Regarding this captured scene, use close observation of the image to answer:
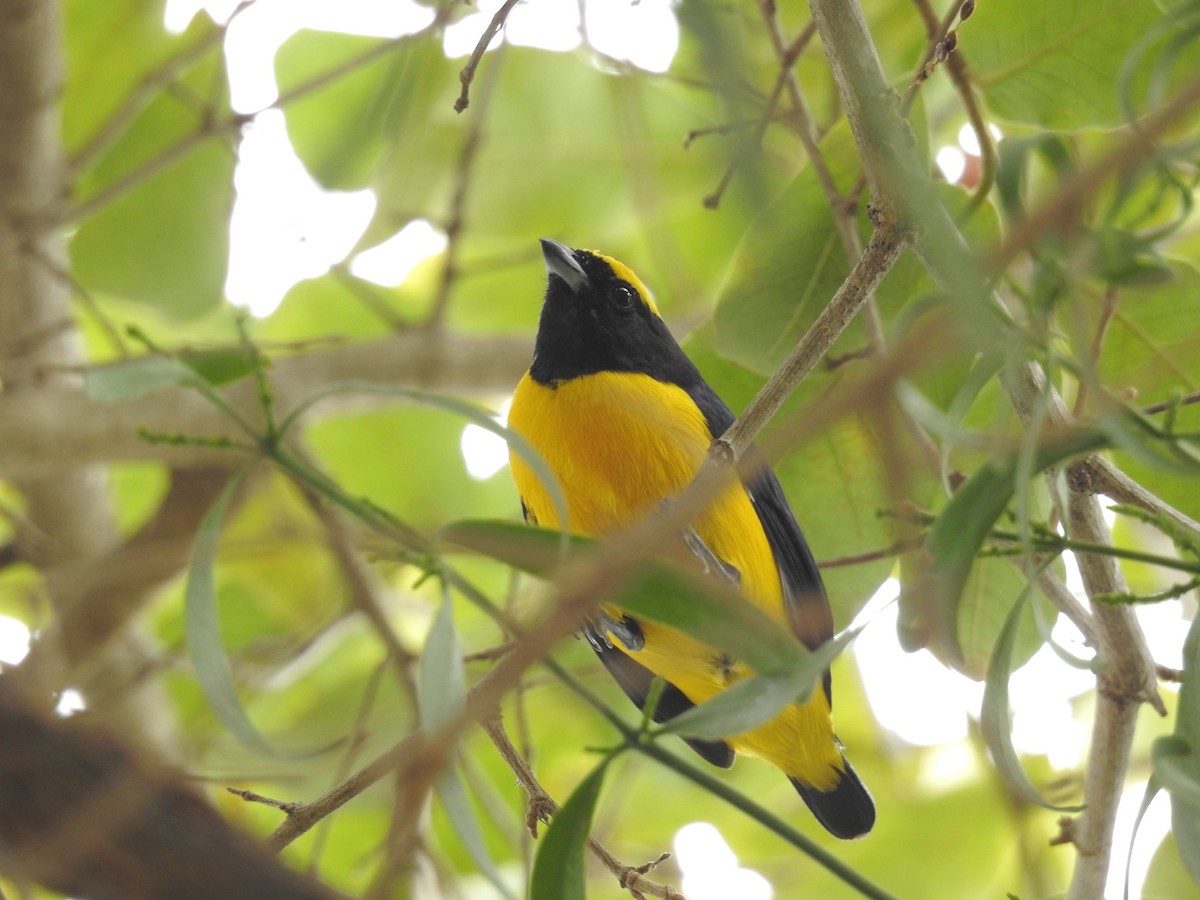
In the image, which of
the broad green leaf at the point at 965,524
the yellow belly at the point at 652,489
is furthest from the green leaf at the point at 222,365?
the yellow belly at the point at 652,489

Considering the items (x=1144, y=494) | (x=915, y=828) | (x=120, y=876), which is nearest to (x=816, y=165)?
(x=1144, y=494)

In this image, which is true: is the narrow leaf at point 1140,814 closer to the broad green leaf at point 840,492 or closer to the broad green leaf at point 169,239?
the broad green leaf at point 840,492

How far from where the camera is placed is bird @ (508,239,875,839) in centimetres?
282

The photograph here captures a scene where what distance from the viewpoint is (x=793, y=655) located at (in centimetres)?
116

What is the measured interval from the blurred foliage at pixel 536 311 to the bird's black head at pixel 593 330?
0.86 ft

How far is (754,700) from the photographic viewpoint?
1179mm

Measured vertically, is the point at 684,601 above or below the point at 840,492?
below

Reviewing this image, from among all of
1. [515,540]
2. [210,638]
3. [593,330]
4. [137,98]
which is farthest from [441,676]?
[137,98]

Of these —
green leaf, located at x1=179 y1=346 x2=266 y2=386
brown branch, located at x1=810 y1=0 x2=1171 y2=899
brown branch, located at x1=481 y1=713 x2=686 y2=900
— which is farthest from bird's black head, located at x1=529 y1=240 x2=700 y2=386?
green leaf, located at x1=179 y1=346 x2=266 y2=386

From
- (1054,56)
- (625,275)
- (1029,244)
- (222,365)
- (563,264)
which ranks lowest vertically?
(1029,244)

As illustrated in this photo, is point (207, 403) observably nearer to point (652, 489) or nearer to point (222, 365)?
point (652, 489)

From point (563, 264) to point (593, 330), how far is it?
19 cm

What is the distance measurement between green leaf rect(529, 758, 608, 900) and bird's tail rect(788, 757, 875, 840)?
2144 millimetres

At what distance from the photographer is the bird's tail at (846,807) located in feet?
10.6
